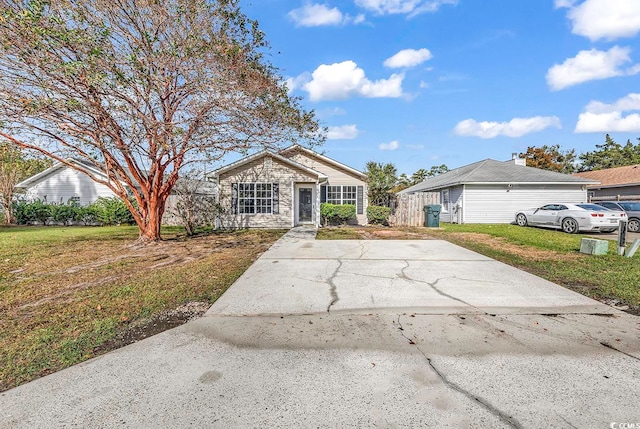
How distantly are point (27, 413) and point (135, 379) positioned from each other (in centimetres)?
64

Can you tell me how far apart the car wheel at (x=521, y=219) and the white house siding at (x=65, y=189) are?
26.9 metres

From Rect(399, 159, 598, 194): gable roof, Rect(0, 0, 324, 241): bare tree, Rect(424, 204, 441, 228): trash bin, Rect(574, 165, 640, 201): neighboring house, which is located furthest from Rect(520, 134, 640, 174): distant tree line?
Rect(0, 0, 324, 241): bare tree

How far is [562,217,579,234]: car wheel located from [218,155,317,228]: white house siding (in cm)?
1148

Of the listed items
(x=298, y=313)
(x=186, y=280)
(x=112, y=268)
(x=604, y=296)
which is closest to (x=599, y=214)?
(x=604, y=296)

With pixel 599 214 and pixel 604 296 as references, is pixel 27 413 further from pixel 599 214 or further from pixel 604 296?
pixel 599 214

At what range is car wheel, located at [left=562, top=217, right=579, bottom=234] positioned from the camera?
41.1 feet

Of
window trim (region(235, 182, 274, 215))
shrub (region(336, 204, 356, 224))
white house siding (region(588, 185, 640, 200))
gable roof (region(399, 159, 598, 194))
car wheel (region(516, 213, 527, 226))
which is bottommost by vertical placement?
car wheel (region(516, 213, 527, 226))

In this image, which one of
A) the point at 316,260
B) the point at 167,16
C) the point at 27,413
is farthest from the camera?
the point at 167,16

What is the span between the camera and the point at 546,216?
46.6ft

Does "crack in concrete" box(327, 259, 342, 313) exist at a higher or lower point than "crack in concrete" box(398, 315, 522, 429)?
higher

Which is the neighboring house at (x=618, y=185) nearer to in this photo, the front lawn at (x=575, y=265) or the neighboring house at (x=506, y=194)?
the neighboring house at (x=506, y=194)

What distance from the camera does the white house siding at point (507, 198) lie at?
56.9 feet

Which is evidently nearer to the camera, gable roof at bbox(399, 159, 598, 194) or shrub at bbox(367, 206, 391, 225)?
shrub at bbox(367, 206, 391, 225)

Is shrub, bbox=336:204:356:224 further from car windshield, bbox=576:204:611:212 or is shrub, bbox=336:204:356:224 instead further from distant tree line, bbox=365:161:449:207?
car windshield, bbox=576:204:611:212
